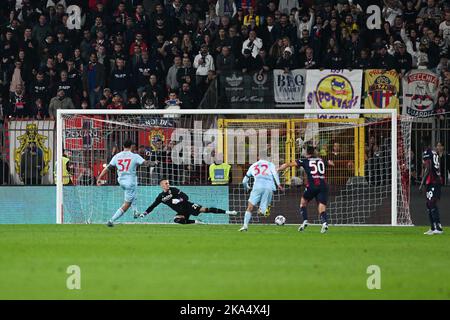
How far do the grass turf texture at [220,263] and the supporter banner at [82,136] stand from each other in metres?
4.20

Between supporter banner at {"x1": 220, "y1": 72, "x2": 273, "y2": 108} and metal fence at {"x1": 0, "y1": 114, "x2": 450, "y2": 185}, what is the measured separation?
2784mm

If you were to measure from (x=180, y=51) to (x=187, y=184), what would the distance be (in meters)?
4.50

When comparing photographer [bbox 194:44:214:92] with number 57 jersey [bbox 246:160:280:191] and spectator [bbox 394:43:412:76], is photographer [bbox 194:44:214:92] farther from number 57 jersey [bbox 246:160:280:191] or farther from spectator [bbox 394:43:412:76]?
number 57 jersey [bbox 246:160:280:191]

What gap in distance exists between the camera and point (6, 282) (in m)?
13.7

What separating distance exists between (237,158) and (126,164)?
132 inches

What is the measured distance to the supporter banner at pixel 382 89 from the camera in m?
28.9

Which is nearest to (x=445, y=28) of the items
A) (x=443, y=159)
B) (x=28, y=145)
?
(x=443, y=159)

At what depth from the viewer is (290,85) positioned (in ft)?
96.2

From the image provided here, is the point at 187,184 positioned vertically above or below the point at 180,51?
below

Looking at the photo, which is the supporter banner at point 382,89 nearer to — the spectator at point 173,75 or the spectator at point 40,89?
the spectator at point 173,75
